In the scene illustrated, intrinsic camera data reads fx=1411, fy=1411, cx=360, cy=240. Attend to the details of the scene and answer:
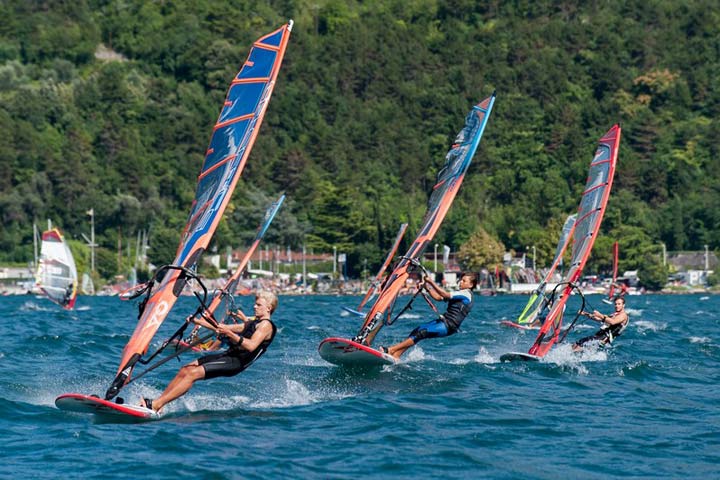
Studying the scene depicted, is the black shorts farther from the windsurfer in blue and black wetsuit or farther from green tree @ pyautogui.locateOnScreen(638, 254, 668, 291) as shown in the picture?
green tree @ pyautogui.locateOnScreen(638, 254, 668, 291)

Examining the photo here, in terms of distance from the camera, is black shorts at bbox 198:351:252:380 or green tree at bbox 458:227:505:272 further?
green tree at bbox 458:227:505:272

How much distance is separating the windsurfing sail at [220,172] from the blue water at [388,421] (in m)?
1.10

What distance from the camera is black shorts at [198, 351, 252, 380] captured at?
51.1 ft

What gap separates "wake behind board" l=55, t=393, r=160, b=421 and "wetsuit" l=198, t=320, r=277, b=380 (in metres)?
0.82

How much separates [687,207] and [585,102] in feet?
135

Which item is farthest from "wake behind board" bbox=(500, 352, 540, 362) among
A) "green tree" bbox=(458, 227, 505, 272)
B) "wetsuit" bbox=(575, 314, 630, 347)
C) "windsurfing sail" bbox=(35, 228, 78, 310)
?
"green tree" bbox=(458, 227, 505, 272)

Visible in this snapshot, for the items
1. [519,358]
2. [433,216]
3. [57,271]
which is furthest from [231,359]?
[57,271]

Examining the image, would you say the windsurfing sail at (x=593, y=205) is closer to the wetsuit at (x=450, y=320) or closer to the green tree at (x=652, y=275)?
the wetsuit at (x=450, y=320)

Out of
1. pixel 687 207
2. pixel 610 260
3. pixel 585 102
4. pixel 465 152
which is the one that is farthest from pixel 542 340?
pixel 585 102

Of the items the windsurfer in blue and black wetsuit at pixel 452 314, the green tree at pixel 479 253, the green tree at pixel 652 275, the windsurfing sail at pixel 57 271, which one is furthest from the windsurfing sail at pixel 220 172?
the green tree at pixel 652 275

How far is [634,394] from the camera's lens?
61.8 feet

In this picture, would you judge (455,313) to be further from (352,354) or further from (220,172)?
(220,172)

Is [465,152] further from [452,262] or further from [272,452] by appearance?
[452,262]

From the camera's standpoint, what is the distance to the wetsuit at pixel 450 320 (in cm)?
2019
